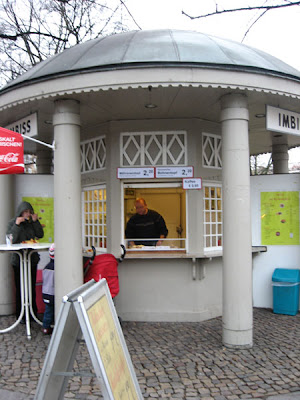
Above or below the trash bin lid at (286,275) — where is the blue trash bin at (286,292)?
below

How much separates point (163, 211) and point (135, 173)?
9.23ft

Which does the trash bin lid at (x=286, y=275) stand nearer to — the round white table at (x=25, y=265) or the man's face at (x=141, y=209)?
the man's face at (x=141, y=209)

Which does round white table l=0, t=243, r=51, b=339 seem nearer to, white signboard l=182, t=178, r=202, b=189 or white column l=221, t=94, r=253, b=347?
white signboard l=182, t=178, r=202, b=189

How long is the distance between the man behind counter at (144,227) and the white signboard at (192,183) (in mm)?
977

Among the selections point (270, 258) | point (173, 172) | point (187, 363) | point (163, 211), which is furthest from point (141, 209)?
point (187, 363)

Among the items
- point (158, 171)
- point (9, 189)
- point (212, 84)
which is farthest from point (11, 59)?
point (212, 84)

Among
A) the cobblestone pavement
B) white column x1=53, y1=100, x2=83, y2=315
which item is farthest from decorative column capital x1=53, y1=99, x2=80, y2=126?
the cobblestone pavement

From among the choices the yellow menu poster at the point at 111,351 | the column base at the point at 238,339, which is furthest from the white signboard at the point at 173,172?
the yellow menu poster at the point at 111,351

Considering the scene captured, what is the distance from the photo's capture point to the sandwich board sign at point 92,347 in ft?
8.76

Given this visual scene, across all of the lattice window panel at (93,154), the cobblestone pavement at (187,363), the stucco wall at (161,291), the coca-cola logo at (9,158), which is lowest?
the cobblestone pavement at (187,363)

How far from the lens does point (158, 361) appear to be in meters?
4.98

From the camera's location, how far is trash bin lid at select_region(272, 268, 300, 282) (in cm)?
725

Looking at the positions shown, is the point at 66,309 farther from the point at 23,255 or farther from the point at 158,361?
the point at 23,255

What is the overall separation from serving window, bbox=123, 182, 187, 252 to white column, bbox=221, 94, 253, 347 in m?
1.50
